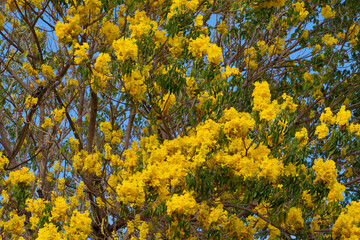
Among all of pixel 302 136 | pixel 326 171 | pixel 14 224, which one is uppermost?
pixel 302 136

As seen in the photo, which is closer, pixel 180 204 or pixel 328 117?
pixel 180 204

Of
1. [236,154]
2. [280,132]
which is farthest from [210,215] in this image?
[280,132]

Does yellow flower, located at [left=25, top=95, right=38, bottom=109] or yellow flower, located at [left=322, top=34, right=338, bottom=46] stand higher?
yellow flower, located at [left=322, top=34, right=338, bottom=46]

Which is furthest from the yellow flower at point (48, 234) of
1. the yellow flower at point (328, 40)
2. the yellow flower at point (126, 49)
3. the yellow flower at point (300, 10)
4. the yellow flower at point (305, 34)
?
the yellow flower at point (328, 40)

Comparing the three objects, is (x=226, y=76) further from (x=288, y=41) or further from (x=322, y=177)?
(x=288, y=41)

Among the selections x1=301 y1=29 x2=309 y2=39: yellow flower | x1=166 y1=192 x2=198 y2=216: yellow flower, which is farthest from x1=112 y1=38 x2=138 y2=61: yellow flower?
x1=301 y1=29 x2=309 y2=39: yellow flower

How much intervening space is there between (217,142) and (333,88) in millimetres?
3883

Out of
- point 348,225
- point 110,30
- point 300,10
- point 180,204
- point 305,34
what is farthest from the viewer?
point 305,34

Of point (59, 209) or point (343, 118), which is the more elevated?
point (343, 118)

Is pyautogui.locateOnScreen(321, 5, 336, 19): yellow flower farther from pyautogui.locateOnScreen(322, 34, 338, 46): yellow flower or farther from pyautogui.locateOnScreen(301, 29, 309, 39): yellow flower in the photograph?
pyautogui.locateOnScreen(301, 29, 309, 39): yellow flower

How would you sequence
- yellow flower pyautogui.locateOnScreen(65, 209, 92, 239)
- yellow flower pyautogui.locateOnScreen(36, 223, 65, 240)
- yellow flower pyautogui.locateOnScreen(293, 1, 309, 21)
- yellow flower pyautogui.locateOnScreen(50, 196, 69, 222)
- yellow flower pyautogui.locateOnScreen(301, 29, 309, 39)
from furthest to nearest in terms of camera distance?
1. yellow flower pyautogui.locateOnScreen(301, 29, 309, 39)
2. yellow flower pyautogui.locateOnScreen(293, 1, 309, 21)
3. yellow flower pyautogui.locateOnScreen(50, 196, 69, 222)
4. yellow flower pyautogui.locateOnScreen(65, 209, 92, 239)
5. yellow flower pyautogui.locateOnScreen(36, 223, 65, 240)

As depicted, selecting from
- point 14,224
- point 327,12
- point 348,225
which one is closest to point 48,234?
point 14,224

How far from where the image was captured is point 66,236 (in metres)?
4.90

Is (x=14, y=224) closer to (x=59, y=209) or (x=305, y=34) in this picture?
(x=59, y=209)
